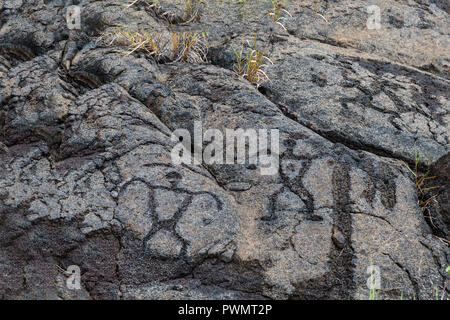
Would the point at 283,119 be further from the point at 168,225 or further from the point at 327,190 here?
the point at 168,225

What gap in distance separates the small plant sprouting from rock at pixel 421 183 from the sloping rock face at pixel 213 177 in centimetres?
4

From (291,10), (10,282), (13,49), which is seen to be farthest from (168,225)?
(291,10)

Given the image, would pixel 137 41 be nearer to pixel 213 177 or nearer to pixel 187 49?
pixel 187 49

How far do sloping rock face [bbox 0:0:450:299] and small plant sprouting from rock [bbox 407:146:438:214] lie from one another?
0.04 metres

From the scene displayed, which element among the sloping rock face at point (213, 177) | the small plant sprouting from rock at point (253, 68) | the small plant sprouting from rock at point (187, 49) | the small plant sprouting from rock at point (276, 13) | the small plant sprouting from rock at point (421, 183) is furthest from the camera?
the small plant sprouting from rock at point (276, 13)

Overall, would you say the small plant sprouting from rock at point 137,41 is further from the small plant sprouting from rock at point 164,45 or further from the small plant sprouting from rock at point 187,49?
the small plant sprouting from rock at point 187,49

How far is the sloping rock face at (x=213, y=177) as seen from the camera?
1.83 m

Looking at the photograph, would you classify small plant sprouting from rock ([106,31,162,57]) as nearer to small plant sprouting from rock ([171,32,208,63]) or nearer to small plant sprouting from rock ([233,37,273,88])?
small plant sprouting from rock ([171,32,208,63])

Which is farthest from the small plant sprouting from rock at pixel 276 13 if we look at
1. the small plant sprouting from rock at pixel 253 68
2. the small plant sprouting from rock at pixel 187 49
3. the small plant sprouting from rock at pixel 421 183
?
the small plant sprouting from rock at pixel 421 183

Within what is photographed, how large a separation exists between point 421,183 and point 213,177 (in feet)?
3.76

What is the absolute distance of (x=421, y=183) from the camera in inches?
91.0

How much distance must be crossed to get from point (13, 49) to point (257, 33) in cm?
189

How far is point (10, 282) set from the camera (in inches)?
68.6

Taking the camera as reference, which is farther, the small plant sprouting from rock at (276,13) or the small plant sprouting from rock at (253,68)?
the small plant sprouting from rock at (276,13)
